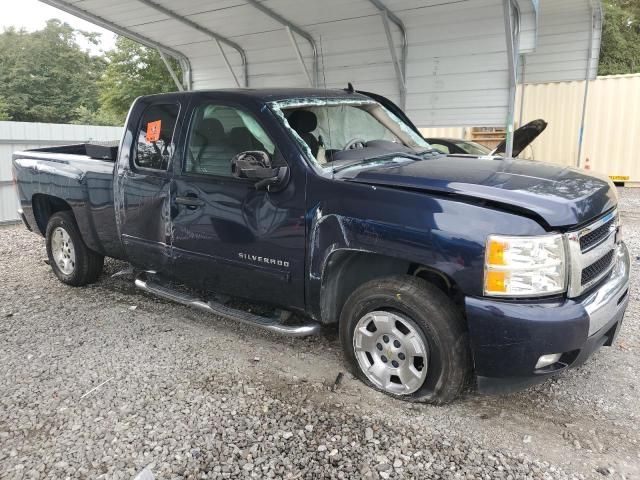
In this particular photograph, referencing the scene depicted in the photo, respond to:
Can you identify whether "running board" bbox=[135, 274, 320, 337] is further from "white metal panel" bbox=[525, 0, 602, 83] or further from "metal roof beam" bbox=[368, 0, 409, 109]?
"white metal panel" bbox=[525, 0, 602, 83]

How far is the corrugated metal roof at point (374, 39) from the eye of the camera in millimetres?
7766

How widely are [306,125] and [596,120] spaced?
38.7ft

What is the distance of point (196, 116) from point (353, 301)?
6.41ft

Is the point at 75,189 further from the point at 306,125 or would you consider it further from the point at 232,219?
the point at 306,125

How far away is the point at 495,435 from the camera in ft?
9.36

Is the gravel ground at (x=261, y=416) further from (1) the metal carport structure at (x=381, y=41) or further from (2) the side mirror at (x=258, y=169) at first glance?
(1) the metal carport structure at (x=381, y=41)

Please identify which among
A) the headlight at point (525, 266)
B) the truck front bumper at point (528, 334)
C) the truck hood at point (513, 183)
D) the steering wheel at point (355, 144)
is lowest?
the truck front bumper at point (528, 334)

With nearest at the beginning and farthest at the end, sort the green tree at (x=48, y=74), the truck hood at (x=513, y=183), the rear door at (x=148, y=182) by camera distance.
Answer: the truck hood at (x=513, y=183) → the rear door at (x=148, y=182) → the green tree at (x=48, y=74)

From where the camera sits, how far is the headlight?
8.67 ft

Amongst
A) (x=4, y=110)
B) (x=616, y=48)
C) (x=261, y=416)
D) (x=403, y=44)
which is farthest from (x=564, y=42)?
(x=4, y=110)

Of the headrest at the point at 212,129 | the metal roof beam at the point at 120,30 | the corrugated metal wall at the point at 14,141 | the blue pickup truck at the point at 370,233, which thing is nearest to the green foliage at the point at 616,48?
the metal roof beam at the point at 120,30

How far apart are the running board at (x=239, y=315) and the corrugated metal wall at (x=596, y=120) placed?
11461 mm

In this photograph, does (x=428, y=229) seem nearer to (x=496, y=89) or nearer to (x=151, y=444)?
(x=151, y=444)

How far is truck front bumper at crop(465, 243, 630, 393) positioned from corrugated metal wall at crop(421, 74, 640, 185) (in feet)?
37.3
